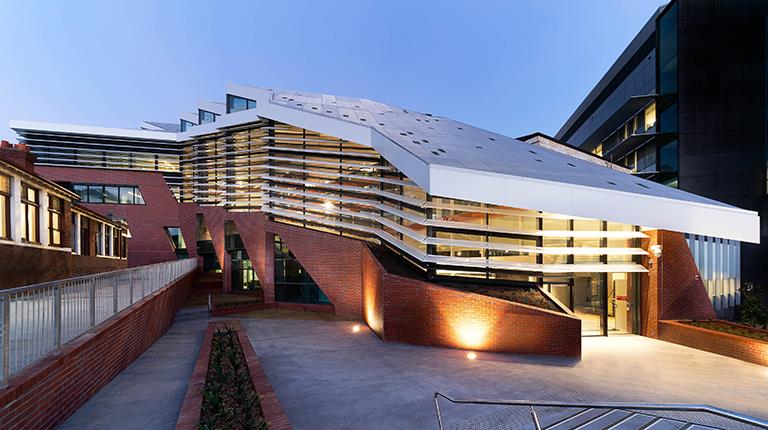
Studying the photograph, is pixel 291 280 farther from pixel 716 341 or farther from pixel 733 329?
pixel 733 329

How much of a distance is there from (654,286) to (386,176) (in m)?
10.9

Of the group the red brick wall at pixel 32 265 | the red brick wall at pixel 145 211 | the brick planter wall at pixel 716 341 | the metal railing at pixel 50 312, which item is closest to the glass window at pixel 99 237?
the red brick wall at pixel 32 265

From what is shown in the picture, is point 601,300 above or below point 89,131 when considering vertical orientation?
below

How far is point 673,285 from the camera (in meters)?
13.2

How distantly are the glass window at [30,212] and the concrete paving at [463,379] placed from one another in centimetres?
773

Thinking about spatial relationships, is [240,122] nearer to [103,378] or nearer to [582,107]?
[103,378]

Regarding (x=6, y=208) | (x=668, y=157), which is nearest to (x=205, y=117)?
(x=6, y=208)

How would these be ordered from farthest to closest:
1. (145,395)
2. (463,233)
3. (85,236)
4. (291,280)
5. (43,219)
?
(291,280) < (85,236) < (463,233) < (43,219) < (145,395)

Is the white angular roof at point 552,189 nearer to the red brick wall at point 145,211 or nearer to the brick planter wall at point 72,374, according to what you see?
the brick planter wall at point 72,374

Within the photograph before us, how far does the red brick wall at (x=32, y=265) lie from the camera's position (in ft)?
32.4

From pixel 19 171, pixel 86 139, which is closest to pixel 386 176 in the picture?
pixel 19 171

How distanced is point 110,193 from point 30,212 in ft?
77.7

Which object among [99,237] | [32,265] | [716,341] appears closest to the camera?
[716,341]

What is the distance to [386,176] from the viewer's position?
17.2 m
